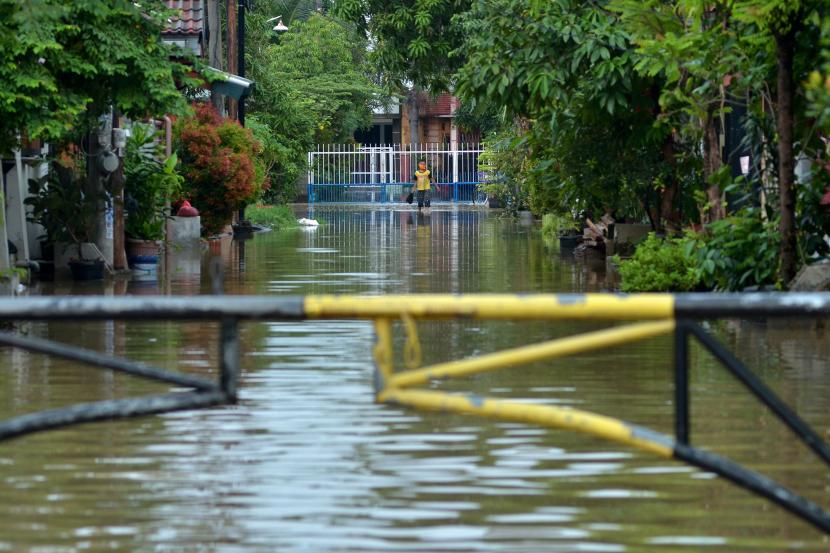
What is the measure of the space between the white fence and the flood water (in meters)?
45.6

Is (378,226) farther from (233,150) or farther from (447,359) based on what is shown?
(447,359)

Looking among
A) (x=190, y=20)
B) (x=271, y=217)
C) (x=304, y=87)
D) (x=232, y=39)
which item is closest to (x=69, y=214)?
(x=190, y=20)

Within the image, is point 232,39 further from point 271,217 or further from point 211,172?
point 211,172

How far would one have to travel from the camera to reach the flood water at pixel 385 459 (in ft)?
22.3

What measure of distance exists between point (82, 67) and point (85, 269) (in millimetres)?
5852

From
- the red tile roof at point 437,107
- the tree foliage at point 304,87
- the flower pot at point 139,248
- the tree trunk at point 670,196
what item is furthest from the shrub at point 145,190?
the red tile roof at point 437,107

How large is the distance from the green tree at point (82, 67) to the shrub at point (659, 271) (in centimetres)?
511

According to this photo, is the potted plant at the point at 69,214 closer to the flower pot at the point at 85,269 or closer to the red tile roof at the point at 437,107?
the flower pot at the point at 85,269

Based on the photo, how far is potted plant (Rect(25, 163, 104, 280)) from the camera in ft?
68.6

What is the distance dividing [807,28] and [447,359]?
14.3 ft

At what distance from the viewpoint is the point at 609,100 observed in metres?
18.7

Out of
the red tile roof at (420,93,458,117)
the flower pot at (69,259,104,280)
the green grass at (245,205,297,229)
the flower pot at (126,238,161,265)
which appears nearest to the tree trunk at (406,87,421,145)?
the red tile roof at (420,93,458,117)

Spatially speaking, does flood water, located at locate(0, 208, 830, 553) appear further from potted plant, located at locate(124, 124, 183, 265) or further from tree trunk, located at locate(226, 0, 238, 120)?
tree trunk, located at locate(226, 0, 238, 120)

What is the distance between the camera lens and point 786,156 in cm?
1451
